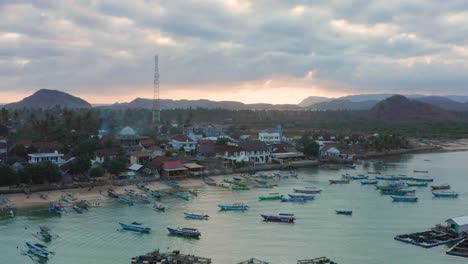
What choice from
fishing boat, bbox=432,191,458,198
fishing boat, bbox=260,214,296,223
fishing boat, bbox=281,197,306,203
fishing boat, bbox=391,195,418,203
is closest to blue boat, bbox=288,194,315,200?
fishing boat, bbox=281,197,306,203

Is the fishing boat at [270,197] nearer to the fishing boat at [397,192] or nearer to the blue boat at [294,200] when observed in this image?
the blue boat at [294,200]

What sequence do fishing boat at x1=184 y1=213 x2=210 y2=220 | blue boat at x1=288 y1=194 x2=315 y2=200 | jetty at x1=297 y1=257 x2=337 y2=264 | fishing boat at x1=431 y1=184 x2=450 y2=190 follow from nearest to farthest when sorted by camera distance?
jetty at x1=297 y1=257 x2=337 y2=264, fishing boat at x1=184 y1=213 x2=210 y2=220, blue boat at x1=288 y1=194 x2=315 y2=200, fishing boat at x1=431 y1=184 x2=450 y2=190

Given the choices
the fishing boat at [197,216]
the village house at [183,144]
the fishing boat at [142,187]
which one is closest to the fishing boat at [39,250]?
the fishing boat at [197,216]

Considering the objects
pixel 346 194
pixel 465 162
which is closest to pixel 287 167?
pixel 346 194

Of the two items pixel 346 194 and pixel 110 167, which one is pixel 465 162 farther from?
pixel 110 167

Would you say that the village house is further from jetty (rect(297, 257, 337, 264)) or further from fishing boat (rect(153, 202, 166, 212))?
jetty (rect(297, 257, 337, 264))
